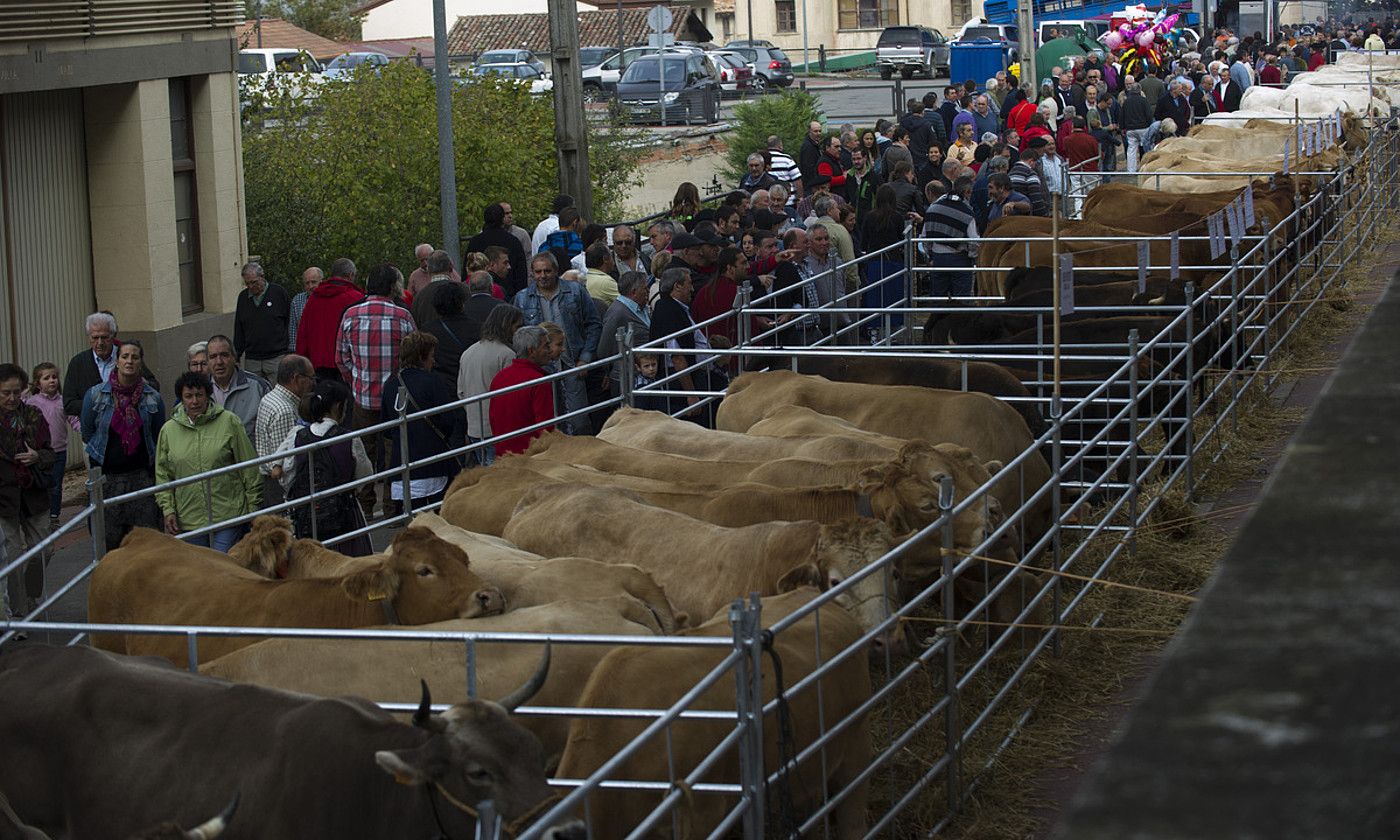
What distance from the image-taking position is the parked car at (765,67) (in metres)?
53.1

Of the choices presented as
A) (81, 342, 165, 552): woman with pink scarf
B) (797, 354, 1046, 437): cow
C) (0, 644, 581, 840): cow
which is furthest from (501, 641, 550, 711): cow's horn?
(797, 354, 1046, 437): cow

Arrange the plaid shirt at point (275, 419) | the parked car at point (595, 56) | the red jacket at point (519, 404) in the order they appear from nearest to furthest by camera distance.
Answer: the plaid shirt at point (275, 419) → the red jacket at point (519, 404) → the parked car at point (595, 56)

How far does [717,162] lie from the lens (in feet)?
125

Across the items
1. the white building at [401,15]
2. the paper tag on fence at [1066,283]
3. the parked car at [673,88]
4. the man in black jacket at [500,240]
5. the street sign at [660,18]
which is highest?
the white building at [401,15]

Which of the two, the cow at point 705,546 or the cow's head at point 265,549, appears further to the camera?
the cow's head at point 265,549

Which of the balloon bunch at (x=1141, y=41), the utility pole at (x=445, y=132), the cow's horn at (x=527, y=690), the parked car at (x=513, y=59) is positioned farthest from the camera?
the parked car at (x=513, y=59)

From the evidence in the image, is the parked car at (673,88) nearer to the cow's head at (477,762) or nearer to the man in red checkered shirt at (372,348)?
the man in red checkered shirt at (372,348)

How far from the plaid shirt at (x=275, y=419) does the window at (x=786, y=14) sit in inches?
2843

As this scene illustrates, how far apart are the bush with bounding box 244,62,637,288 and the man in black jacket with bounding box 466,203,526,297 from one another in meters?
3.45

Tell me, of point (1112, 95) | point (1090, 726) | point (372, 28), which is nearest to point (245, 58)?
point (1090, 726)

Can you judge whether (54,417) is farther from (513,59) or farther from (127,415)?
(513,59)

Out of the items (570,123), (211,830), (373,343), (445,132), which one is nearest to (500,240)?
(445,132)

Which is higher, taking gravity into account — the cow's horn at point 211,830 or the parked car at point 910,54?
the parked car at point 910,54

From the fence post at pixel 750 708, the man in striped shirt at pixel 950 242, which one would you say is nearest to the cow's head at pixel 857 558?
the fence post at pixel 750 708
